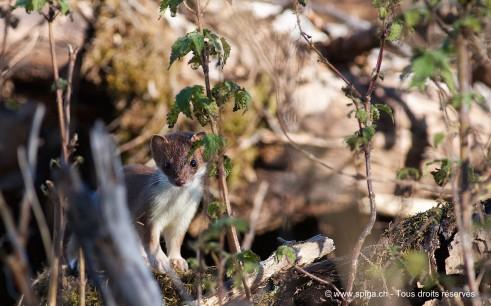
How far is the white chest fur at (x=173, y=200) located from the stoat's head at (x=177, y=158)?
0.19 feet

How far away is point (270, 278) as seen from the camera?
402 cm

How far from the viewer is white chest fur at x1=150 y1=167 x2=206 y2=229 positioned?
5.23 metres

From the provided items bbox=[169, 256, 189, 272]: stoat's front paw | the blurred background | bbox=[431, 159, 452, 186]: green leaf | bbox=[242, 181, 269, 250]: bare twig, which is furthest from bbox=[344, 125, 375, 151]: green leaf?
the blurred background

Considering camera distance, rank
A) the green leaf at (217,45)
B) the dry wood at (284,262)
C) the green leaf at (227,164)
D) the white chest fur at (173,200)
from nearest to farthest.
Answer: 1. the green leaf at (217,45)
2. the green leaf at (227,164)
3. the dry wood at (284,262)
4. the white chest fur at (173,200)

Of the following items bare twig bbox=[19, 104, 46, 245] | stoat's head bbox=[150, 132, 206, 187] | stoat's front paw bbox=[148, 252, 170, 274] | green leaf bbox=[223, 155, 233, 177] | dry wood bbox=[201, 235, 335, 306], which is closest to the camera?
bare twig bbox=[19, 104, 46, 245]

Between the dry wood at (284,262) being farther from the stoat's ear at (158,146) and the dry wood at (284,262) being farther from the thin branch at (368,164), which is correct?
the stoat's ear at (158,146)

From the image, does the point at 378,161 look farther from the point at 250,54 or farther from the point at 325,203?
the point at 250,54

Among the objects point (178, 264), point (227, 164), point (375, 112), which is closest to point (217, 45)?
point (227, 164)

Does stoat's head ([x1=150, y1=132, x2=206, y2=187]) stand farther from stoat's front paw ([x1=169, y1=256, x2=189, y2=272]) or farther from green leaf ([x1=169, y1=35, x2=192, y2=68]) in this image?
green leaf ([x1=169, y1=35, x2=192, y2=68])

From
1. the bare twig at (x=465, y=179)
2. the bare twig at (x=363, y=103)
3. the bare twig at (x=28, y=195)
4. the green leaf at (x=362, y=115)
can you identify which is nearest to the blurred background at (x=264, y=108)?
the bare twig at (x=363, y=103)

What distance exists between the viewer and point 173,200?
526 cm

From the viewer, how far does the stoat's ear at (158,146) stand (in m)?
5.27

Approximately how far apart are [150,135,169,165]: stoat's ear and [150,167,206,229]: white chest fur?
125 millimetres

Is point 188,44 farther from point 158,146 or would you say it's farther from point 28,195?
point 158,146
